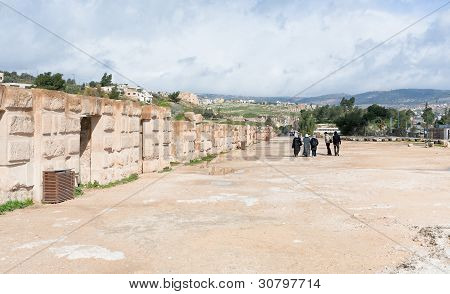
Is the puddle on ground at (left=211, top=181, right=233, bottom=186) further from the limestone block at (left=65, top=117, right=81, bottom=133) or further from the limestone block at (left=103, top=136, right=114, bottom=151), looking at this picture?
the limestone block at (left=65, top=117, right=81, bottom=133)

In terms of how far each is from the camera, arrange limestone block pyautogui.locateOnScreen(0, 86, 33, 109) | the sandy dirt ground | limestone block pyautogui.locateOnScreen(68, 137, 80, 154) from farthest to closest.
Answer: limestone block pyautogui.locateOnScreen(68, 137, 80, 154)
limestone block pyautogui.locateOnScreen(0, 86, 33, 109)
the sandy dirt ground

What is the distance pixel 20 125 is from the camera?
1006cm

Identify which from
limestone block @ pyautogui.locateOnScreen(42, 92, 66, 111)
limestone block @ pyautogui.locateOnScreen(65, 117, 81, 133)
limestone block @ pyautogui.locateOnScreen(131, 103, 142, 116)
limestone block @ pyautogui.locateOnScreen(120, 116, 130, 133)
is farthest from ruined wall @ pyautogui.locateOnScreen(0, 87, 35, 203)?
limestone block @ pyautogui.locateOnScreen(131, 103, 142, 116)

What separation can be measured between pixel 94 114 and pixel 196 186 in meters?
3.42

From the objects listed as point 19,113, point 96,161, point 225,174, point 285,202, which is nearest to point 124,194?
point 96,161

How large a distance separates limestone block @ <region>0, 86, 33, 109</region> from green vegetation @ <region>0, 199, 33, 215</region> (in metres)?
1.91

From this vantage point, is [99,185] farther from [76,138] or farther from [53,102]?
[53,102]

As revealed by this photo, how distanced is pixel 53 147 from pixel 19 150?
4.19 feet

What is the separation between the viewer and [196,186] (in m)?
13.5

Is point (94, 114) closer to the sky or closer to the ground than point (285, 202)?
closer to the sky

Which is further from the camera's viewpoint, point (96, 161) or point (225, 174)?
point (225, 174)

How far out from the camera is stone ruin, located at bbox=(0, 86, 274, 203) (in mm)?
9852
